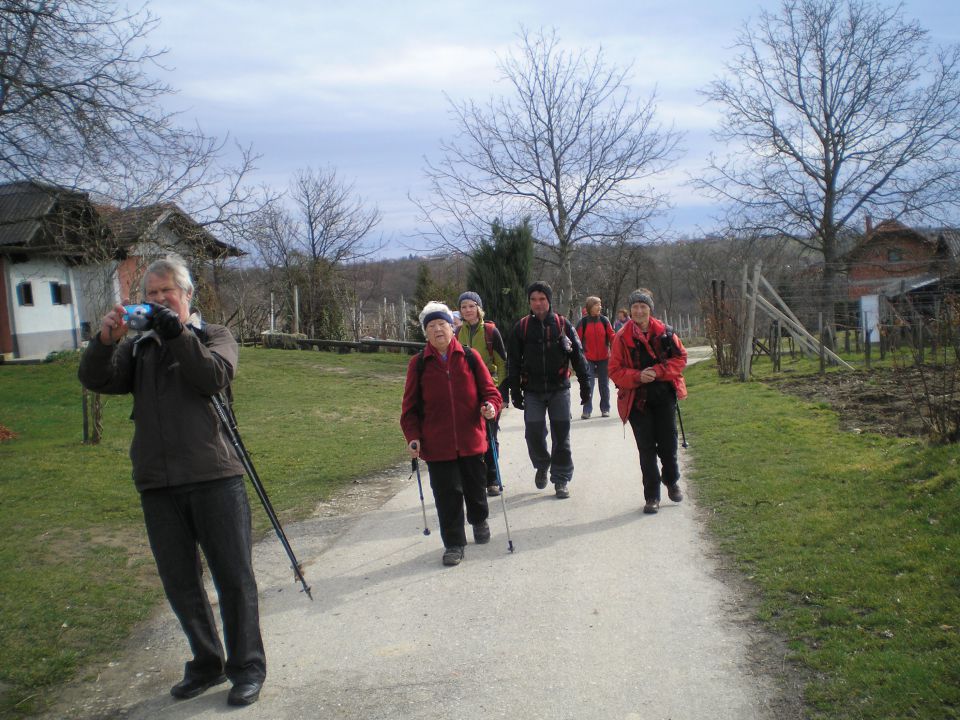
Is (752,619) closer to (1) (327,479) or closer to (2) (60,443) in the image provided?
(1) (327,479)

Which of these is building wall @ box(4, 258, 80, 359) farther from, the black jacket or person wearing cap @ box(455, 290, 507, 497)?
the black jacket

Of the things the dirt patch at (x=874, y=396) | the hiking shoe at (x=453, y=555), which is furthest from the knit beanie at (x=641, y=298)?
the hiking shoe at (x=453, y=555)

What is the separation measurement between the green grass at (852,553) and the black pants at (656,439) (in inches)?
18.6

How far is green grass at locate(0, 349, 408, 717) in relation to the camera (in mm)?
5008

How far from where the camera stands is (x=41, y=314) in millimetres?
28000

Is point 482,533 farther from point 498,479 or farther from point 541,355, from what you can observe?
point 541,355

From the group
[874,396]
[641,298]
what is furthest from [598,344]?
[641,298]

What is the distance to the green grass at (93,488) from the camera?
501 centimetres

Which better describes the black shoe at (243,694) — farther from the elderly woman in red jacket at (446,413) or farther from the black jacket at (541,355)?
the black jacket at (541,355)

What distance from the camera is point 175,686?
4156 mm

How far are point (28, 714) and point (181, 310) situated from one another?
2105mm

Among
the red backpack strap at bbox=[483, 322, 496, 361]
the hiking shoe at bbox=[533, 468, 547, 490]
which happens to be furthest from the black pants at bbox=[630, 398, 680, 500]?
the red backpack strap at bbox=[483, 322, 496, 361]

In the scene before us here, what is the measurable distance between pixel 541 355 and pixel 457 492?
2276 mm

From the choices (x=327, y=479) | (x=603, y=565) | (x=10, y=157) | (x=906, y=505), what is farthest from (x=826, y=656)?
(x=10, y=157)
